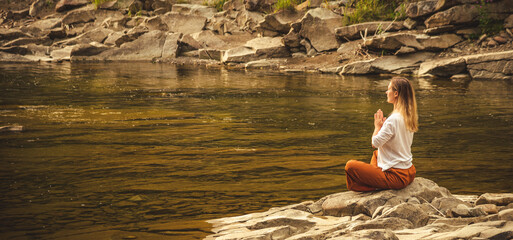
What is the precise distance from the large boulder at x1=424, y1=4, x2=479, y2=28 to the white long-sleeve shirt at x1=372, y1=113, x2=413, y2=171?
18.7 m

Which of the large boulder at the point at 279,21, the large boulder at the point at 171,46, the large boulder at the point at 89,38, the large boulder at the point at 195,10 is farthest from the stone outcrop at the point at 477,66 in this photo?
the large boulder at the point at 89,38

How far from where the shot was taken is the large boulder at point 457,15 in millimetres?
21953

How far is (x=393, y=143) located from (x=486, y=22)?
19.6m

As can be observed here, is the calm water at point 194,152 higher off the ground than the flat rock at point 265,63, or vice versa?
the flat rock at point 265,63

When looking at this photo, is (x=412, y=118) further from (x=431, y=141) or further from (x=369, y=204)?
(x=431, y=141)

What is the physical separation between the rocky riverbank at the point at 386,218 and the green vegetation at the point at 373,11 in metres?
21.7

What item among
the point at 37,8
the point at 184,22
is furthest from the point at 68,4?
the point at 184,22

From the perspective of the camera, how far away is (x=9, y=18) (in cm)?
3950

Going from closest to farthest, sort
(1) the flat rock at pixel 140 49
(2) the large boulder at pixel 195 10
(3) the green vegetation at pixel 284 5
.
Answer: (3) the green vegetation at pixel 284 5 → (1) the flat rock at pixel 140 49 → (2) the large boulder at pixel 195 10

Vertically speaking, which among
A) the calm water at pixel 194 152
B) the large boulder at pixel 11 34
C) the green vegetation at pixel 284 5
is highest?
the green vegetation at pixel 284 5

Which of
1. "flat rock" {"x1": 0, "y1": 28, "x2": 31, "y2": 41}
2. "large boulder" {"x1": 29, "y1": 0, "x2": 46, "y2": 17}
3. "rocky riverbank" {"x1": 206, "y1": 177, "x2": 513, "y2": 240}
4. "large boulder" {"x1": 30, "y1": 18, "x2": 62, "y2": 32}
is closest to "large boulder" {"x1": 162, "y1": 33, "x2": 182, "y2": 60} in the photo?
"flat rock" {"x1": 0, "y1": 28, "x2": 31, "y2": 41}

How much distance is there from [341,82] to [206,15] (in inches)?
712

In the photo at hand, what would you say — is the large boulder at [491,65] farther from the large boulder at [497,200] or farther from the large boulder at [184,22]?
the large boulder at [184,22]

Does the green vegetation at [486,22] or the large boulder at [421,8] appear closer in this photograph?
the green vegetation at [486,22]
